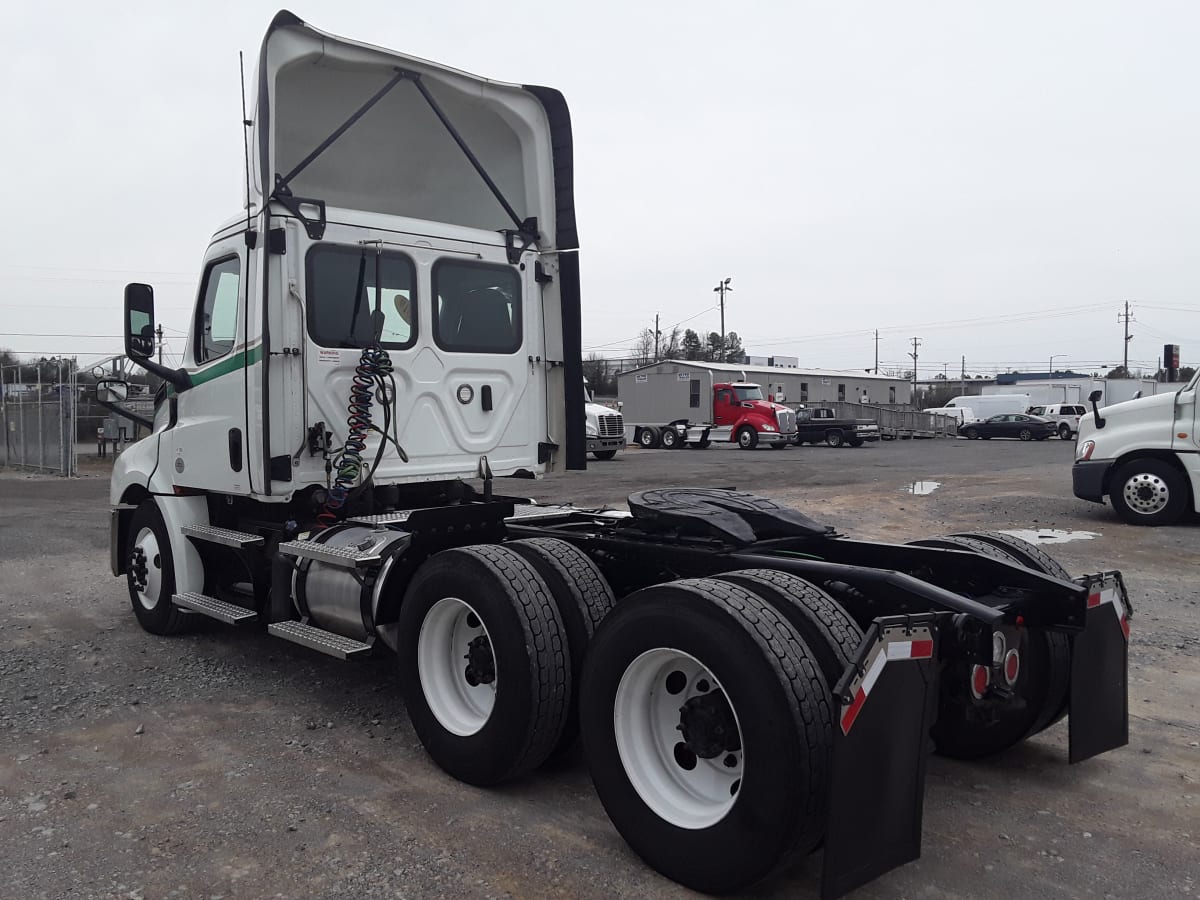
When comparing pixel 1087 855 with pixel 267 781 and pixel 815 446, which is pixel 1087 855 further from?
pixel 815 446

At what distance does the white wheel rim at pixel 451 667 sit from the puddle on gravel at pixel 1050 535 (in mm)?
8414

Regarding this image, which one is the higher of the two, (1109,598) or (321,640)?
(1109,598)

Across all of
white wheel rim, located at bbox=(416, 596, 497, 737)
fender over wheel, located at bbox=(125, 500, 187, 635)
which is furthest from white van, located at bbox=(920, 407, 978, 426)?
white wheel rim, located at bbox=(416, 596, 497, 737)

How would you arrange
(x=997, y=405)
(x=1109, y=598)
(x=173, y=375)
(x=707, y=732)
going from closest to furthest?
1. (x=707, y=732)
2. (x=1109, y=598)
3. (x=173, y=375)
4. (x=997, y=405)

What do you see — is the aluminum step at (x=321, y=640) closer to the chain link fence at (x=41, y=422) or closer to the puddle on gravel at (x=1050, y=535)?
the puddle on gravel at (x=1050, y=535)

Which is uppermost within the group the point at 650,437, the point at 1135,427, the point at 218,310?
the point at 218,310

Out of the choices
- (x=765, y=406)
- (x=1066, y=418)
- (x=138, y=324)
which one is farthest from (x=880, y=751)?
(x=1066, y=418)

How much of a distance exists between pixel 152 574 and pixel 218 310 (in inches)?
80.0

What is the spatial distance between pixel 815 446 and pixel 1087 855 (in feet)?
117

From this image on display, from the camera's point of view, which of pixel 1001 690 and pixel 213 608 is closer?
pixel 1001 690

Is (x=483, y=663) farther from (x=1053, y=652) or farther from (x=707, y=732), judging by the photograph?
(x=1053, y=652)

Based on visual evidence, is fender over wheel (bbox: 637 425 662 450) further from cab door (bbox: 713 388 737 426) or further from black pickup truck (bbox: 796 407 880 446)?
black pickup truck (bbox: 796 407 880 446)

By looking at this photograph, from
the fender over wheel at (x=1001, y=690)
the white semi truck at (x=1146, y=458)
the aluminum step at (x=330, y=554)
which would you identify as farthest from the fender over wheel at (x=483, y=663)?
the white semi truck at (x=1146, y=458)

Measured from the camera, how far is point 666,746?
3.50m
